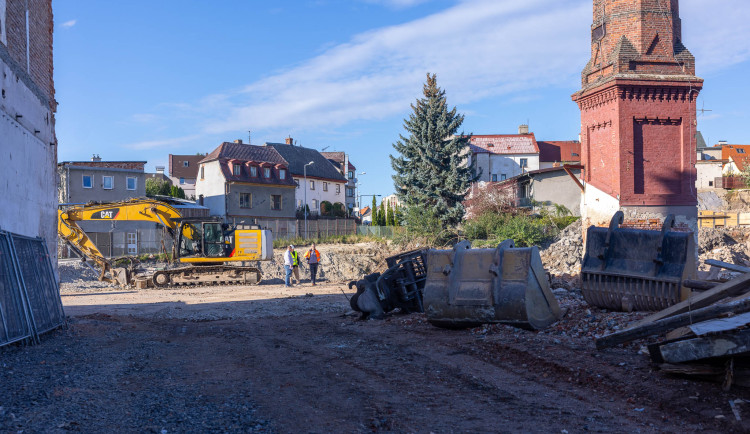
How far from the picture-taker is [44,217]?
14492 mm

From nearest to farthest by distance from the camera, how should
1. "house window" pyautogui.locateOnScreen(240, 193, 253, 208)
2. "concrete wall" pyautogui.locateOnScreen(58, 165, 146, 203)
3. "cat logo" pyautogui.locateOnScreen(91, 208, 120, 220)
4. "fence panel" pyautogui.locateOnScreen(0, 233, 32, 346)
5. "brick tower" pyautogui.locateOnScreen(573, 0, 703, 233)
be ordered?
"fence panel" pyautogui.locateOnScreen(0, 233, 32, 346) < "brick tower" pyautogui.locateOnScreen(573, 0, 703, 233) < "cat logo" pyautogui.locateOnScreen(91, 208, 120, 220) < "concrete wall" pyautogui.locateOnScreen(58, 165, 146, 203) < "house window" pyautogui.locateOnScreen(240, 193, 253, 208)

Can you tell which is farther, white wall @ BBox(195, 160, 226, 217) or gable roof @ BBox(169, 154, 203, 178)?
gable roof @ BBox(169, 154, 203, 178)

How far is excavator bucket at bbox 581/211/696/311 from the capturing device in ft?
29.5

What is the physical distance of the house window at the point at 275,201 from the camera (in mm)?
57503

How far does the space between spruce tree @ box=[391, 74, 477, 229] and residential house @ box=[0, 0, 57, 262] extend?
22544 mm

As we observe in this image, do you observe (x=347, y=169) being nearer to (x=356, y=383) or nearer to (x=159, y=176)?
(x=159, y=176)

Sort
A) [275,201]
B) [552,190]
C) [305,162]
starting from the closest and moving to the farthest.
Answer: [552,190] < [275,201] < [305,162]

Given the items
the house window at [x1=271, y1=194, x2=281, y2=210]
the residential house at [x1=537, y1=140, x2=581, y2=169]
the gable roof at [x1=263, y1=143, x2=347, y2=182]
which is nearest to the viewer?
the house window at [x1=271, y1=194, x2=281, y2=210]

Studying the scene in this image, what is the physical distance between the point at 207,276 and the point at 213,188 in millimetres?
31963

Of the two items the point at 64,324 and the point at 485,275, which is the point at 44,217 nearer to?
the point at 64,324

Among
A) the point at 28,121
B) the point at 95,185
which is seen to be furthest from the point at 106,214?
the point at 95,185

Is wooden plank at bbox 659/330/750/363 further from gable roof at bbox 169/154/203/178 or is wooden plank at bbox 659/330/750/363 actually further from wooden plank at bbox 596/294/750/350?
gable roof at bbox 169/154/203/178

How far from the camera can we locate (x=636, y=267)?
940 centimetres

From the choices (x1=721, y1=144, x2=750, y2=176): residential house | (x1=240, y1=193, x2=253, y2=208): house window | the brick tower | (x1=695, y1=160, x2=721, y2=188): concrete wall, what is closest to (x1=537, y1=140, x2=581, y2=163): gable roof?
(x1=695, y1=160, x2=721, y2=188): concrete wall
